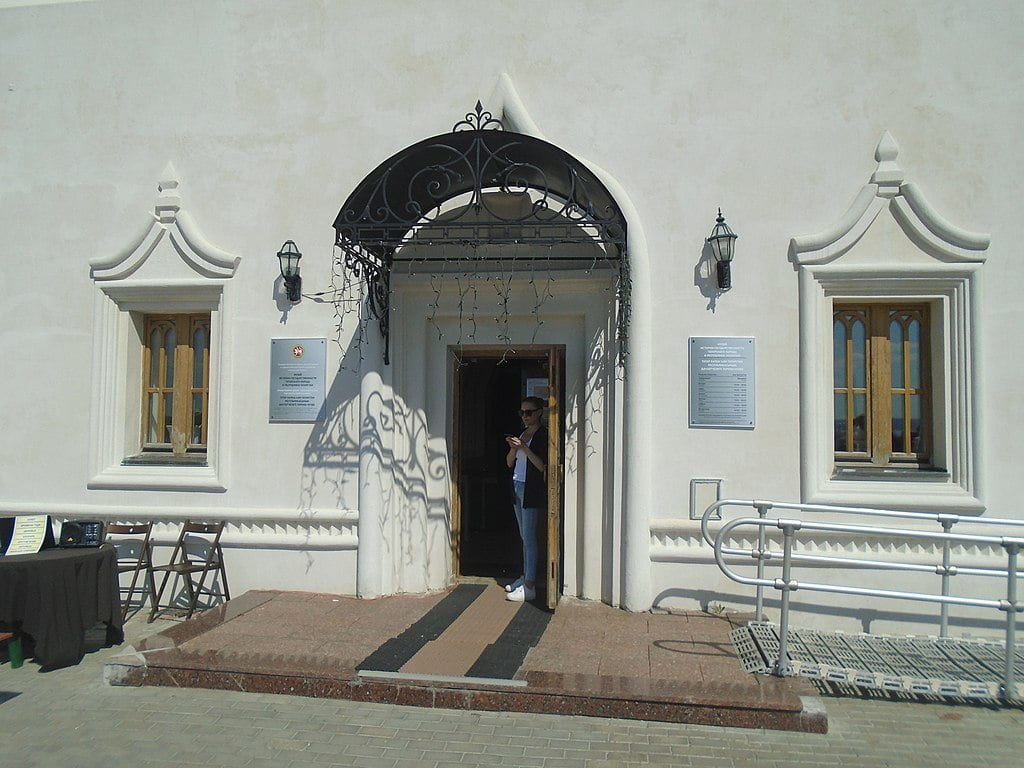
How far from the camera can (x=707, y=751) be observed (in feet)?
14.5

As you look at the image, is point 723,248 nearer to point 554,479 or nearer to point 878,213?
point 878,213

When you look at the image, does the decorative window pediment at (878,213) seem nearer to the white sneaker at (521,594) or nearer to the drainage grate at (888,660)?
the drainage grate at (888,660)

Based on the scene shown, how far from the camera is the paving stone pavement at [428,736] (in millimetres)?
4348

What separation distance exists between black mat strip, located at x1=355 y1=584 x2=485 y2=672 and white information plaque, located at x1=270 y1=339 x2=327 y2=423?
6.71ft

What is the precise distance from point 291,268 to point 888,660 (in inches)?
225

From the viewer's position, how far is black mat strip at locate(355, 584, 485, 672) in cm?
543

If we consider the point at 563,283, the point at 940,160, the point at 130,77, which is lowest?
the point at 563,283

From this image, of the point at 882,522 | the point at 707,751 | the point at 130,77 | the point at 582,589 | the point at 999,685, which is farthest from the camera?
the point at 130,77

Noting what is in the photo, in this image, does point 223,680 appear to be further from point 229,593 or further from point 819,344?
point 819,344

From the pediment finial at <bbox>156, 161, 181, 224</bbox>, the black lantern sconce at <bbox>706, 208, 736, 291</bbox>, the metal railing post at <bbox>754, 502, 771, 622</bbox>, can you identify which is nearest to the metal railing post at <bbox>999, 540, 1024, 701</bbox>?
the metal railing post at <bbox>754, 502, 771, 622</bbox>

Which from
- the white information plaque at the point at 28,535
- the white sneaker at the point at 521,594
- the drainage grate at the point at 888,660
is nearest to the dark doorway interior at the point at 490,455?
the white sneaker at the point at 521,594

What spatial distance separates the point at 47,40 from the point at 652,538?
7.48 meters

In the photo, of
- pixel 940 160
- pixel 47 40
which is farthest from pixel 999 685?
pixel 47 40

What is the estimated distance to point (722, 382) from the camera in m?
6.76
